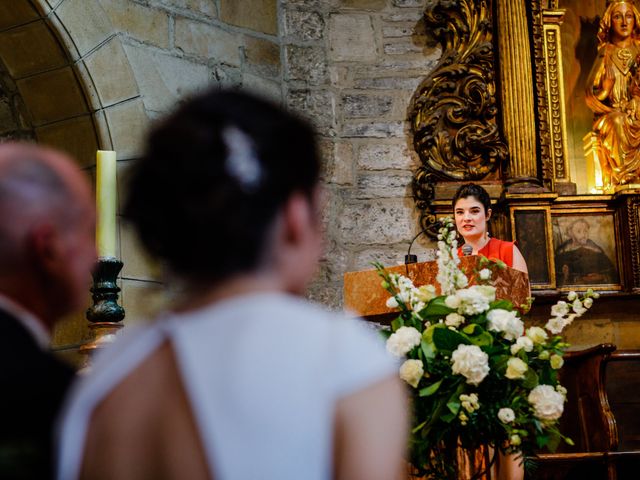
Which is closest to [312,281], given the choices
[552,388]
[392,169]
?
[392,169]

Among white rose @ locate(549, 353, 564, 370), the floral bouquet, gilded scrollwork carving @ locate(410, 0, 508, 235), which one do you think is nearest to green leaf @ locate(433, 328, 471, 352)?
the floral bouquet

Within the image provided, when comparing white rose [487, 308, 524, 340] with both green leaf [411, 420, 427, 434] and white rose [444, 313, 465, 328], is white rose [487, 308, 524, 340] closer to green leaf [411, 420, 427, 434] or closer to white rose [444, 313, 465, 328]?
white rose [444, 313, 465, 328]

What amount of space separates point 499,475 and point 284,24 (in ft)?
13.1

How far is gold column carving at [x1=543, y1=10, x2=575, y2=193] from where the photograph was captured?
21.0 ft

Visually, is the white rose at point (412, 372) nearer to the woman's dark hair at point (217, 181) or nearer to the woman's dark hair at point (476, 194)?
the woman's dark hair at point (217, 181)

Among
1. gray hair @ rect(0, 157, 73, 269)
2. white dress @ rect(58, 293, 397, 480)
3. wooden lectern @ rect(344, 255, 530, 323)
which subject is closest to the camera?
white dress @ rect(58, 293, 397, 480)

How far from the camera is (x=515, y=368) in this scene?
7.75ft

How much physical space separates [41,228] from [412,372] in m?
1.40

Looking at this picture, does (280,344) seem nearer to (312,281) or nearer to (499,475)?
(499,475)

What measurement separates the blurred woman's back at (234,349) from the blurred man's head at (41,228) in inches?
7.4

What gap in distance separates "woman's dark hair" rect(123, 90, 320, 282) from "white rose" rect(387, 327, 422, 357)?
4.91 ft

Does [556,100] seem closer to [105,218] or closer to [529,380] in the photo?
[529,380]

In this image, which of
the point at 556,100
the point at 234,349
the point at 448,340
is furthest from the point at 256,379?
the point at 556,100

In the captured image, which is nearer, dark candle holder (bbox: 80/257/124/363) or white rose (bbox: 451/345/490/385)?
dark candle holder (bbox: 80/257/124/363)
